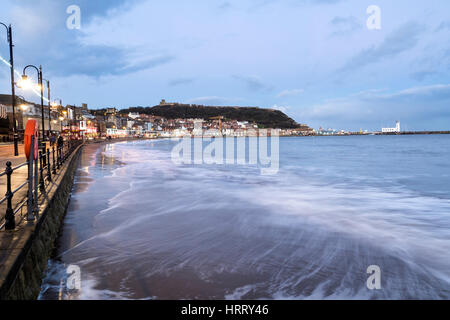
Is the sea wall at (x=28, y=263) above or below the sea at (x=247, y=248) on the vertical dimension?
above

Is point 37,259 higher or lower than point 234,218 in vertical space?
higher

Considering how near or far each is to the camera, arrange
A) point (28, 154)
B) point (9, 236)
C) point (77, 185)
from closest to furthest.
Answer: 1. point (9, 236)
2. point (28, 154)
3. point (77, 185)

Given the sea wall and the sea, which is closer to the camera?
the sea wall

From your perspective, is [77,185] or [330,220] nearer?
[330,220]

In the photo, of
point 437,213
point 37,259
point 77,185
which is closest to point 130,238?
point 37,259

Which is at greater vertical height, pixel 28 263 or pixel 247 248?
pixel 28 263

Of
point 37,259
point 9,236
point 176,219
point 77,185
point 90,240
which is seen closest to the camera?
point 9,236

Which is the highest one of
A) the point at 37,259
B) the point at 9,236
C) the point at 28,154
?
the point at 28,154

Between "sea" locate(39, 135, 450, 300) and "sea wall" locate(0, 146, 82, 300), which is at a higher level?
"sea wall" locate(0, 146, 82, 300)

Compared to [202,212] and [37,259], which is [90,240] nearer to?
[37,259]

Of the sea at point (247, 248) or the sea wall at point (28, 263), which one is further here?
the sea at point (247, 248)

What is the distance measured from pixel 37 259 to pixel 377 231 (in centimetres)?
924

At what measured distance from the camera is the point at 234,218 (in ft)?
38.9

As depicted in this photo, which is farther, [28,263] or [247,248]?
[247,248]
